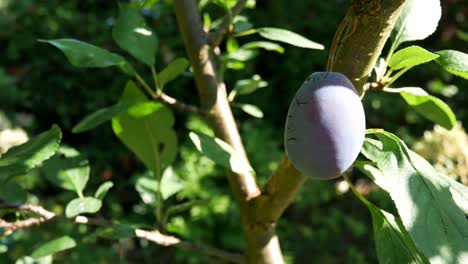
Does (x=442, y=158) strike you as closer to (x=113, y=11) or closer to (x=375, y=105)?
(x=375, y=105)

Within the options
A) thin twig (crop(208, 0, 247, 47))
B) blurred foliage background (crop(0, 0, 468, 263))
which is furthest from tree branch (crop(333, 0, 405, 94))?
blurred foliage background (crop(0, 0, 468, 263))

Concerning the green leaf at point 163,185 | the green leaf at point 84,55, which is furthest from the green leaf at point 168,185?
the green leaf at point 84,55

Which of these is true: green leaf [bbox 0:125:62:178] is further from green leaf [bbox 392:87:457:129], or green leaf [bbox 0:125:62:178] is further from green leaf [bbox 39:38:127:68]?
green leaf [bbox 392:87:457:129]

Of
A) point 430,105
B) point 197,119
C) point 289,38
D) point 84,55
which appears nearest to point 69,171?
point 84,55

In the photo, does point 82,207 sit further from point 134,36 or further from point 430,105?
point 430,105

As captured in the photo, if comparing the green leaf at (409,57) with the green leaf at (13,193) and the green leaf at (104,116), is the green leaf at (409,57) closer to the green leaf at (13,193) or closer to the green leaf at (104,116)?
the green leaf at (104,116)

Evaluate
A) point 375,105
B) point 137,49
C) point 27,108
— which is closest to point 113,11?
point 27,108
